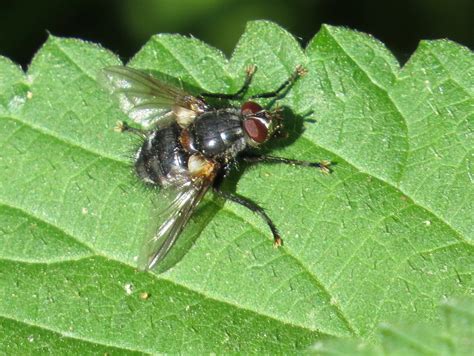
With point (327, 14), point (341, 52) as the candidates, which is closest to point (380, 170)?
point (341, 52)

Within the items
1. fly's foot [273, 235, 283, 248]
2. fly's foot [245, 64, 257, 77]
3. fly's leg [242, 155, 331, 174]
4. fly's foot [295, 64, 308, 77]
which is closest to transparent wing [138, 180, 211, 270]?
fly's leg [242, 155, 331, 174]

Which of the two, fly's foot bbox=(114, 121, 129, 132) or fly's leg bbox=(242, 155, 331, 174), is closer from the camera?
fly's leg bbox=(242, 155, 331, 174)

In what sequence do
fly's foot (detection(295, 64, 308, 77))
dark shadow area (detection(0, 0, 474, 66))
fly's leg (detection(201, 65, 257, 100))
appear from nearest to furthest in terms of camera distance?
fly's foot (detection(295, 64, 308, 77)) < fly's leg (detection(201, 65, 257, 100)) < dark shadow area (detection(0, 0, 474, 66))

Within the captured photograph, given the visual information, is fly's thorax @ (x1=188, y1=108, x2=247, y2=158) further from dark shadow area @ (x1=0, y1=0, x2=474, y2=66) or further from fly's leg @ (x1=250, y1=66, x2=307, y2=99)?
dark shadow area @ (x1=0, y1=0, x2=474, y2=66)

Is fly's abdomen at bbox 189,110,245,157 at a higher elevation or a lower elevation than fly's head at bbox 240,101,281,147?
lower

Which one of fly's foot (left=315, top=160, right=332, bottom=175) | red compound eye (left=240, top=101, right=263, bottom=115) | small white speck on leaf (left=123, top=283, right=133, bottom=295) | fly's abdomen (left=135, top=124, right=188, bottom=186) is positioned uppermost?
fly's foot (left=315, top=160, right=332, bottom=175)

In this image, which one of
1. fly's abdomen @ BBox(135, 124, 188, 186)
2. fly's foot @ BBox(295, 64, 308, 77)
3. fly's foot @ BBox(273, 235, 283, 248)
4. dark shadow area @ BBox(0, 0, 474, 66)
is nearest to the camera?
fly's foot @ BBox(273, 235, 283, 248)

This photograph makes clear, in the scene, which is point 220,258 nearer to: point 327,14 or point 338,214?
point 338,214
